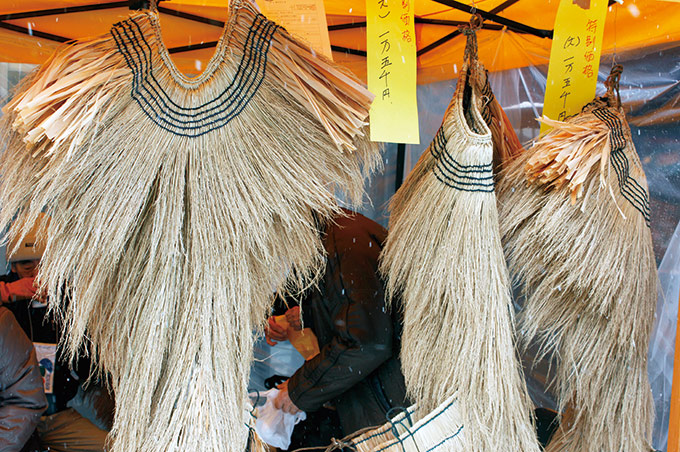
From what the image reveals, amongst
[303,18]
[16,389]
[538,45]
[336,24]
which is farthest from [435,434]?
[538,45]

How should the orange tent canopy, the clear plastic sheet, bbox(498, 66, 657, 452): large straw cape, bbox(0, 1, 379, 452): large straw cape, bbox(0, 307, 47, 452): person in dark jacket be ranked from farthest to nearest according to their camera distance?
1. the clear plastic sheet
2. the orange tent canopy
3. bbox(0, 307, 47, 452): person in dark jacket
4. bbox(498, 66, 657, 452): large straw cape
5. bbox(0, 1, 379, 452): large straw cape

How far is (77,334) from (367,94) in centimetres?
70

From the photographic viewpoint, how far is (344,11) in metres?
1.81

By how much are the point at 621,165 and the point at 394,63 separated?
25.6 inches

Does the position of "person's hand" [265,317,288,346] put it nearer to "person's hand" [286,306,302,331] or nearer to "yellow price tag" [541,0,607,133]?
"person's hand" [286,306,302,331]

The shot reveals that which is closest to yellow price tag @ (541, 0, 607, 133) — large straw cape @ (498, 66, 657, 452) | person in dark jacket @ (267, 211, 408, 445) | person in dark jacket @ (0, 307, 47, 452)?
large straw cape @ (498, 66, 657, 452)

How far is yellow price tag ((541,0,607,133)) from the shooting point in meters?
1.33

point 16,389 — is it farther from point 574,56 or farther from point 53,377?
point 574,56

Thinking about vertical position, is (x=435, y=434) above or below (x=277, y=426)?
above

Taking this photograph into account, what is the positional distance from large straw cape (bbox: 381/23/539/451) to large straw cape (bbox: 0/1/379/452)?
0.28 meters

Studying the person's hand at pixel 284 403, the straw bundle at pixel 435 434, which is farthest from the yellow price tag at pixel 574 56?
the person's hand at pixel 284 403

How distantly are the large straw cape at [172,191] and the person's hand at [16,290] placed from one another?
55.9 inches

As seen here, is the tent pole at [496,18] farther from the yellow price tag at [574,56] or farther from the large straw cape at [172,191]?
the large straw cape at [172,191]

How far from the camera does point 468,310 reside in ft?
3.59
